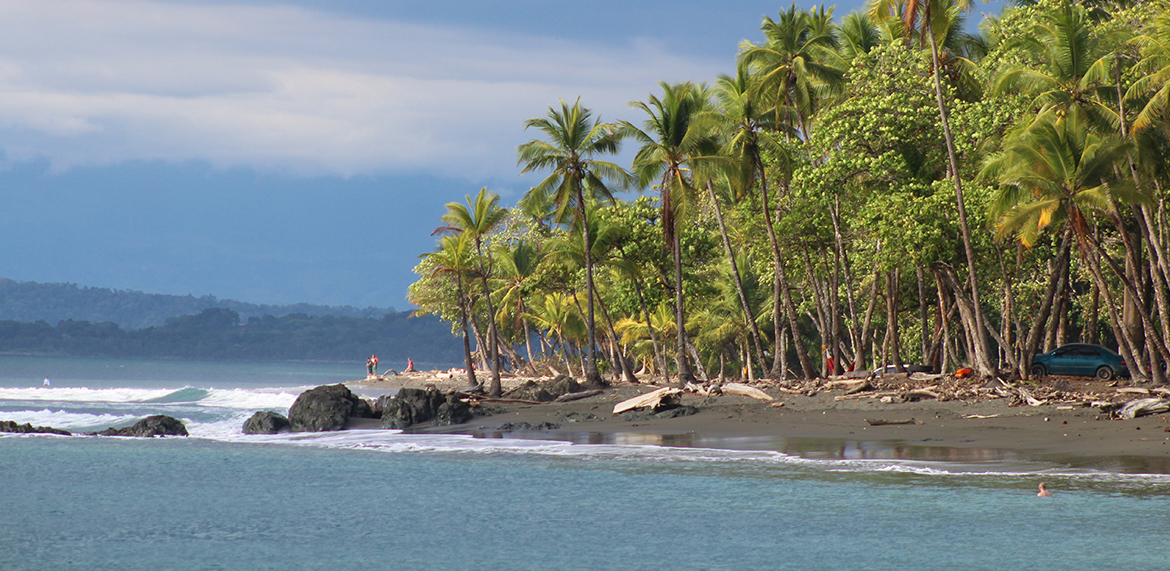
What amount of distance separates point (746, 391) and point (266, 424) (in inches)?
509

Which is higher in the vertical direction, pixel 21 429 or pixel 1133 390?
pixel 21 429

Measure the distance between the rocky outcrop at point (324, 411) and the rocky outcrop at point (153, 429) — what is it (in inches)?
132

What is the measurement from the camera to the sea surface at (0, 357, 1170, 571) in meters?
11.9

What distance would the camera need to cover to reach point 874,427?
21812 mm

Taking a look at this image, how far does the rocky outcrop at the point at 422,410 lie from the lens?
27.1 m

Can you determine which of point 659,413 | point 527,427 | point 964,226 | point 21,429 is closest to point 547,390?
point 527,427

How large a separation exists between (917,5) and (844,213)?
21.2ft

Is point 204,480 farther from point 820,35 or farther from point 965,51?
point 965,51

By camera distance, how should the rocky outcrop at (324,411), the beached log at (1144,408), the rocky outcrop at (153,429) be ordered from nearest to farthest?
the beached log at (1144,408) < the rocky outcrop at (324,411) < the rocky outcrop at (153,429)

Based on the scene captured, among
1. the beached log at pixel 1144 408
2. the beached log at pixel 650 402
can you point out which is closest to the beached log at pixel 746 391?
the beached log at pixel 650 402

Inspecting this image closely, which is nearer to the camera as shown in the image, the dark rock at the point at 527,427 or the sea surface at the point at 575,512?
the sea surface at the point at 575,512

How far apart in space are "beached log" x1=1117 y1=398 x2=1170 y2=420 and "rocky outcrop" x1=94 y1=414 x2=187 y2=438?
75.5 feet

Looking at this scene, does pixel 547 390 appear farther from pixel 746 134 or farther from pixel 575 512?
pixel 575 512

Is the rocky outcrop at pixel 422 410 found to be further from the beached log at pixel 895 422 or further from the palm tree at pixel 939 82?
the palm tree at pixel 939 82
